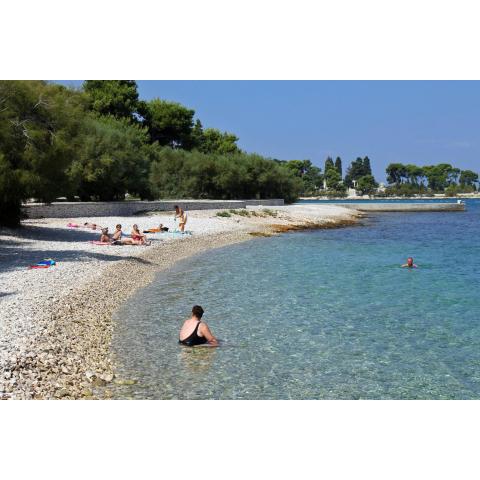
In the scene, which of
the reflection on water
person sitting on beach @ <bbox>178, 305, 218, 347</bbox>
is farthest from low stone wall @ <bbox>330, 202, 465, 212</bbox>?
the reflection on water

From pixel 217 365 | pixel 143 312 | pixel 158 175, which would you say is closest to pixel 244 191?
pixel 158 175

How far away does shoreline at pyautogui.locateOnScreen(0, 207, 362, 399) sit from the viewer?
31.0 ft

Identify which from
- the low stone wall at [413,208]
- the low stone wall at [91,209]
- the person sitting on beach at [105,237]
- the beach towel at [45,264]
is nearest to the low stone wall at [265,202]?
the low stone wall at [91,209]

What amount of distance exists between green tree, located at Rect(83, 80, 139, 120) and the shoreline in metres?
44.9

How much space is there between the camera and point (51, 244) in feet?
83.7

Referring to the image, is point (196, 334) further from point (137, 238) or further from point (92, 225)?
point (92, 225)

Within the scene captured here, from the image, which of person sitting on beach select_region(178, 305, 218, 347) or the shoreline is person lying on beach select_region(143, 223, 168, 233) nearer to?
the shoreline

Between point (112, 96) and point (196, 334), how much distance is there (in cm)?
5923

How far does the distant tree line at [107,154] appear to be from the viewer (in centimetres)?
2217

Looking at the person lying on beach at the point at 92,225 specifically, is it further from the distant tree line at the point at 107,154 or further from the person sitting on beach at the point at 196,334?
the person sitting on beach at the point at 196,334

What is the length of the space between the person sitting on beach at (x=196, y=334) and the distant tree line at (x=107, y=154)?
1131 cm

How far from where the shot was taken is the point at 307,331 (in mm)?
14844
